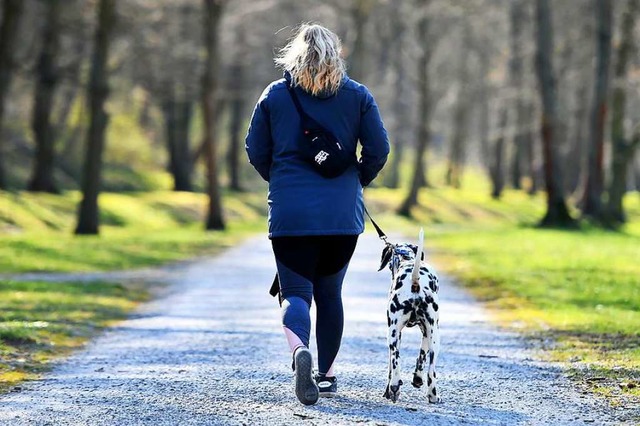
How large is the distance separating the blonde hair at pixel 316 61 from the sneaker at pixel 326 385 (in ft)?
5.74

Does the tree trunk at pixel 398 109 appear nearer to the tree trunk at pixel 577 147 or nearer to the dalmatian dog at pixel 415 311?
the tree trunk at pixel 577 147

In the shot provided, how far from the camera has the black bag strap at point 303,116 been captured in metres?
6.78

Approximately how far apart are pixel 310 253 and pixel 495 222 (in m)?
38.8

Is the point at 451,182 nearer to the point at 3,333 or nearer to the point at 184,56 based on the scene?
the point at 184,56

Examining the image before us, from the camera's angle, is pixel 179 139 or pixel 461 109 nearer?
pixel 179 139

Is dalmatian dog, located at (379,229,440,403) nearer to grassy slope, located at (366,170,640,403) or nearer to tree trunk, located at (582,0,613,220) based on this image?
grassy slope, located at (366,170,640,403)

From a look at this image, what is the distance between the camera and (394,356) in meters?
6.63

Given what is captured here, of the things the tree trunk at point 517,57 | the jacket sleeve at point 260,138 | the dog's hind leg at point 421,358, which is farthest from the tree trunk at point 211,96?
the dog's hind leg at point 421,358

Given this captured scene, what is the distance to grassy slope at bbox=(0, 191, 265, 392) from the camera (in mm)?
9914

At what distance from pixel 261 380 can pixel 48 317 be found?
458 cm

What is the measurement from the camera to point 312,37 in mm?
6660

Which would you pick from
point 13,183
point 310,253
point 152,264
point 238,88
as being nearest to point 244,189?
point 238,88

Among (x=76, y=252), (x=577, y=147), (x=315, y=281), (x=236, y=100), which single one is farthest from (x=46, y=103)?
(x=315, y=281)

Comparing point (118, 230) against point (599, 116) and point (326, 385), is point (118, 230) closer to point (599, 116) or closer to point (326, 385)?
point (599, 116)
